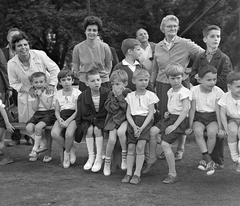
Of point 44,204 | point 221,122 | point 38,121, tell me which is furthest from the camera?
point 38,121

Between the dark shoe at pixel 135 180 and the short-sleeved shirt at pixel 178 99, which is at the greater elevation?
the short-sleeved shirt at pixel 178 99

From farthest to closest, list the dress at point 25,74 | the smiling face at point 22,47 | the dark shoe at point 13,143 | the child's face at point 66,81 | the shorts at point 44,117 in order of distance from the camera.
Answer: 1. the dark shoe at point 13,143
2. the dress at point 25,74
3. the smiling face at point 22,47
4. the shorts at point 44,117
5. the child's face at point 66,81

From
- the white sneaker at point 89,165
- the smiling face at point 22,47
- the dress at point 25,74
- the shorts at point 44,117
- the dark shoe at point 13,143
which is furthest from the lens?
the dark shoe at point 13,143

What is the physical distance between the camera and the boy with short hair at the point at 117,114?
4.46 metres

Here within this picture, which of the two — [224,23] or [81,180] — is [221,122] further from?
[224,23]

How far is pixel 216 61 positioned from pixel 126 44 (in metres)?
1.06

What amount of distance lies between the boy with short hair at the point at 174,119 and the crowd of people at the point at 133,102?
1cm

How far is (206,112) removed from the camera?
438 centimetres

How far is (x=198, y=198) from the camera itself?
3756 mm

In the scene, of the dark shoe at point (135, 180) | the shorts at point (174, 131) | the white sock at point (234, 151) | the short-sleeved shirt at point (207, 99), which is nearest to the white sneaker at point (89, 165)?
the dark shoe at point (135, 180)

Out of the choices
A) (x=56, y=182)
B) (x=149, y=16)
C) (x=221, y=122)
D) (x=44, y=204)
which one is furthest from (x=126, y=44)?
(x=149, y=16)

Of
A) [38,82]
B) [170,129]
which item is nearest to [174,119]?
[170,129]

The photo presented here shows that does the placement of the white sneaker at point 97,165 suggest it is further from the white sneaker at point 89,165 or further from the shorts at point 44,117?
the shorts at point 44,117

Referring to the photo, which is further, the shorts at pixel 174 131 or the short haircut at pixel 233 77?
the shorts at pixel 174 131
